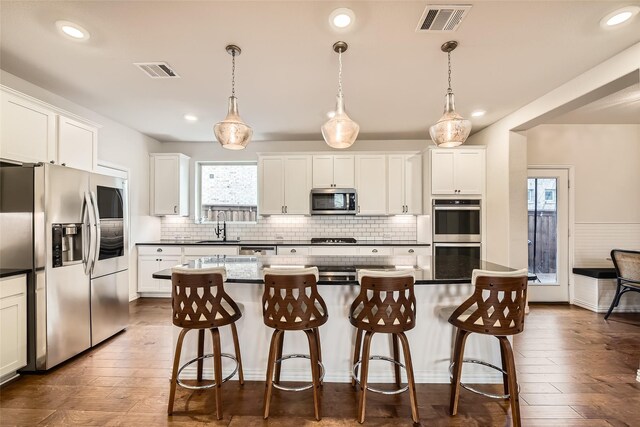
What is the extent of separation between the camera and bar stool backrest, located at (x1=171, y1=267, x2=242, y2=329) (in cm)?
197

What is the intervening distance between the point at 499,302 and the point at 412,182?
131 inches

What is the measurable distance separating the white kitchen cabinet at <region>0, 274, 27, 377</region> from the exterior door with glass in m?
6.21

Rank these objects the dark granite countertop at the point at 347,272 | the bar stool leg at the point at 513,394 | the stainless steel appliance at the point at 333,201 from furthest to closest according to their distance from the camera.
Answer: the stainless steel appliance at the point at 333,201, the dark granite countertop at the point at 347,272, the bar stool leg at the point at 513,394

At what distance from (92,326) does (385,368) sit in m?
2.87

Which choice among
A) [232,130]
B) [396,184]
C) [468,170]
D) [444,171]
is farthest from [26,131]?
[468,170]

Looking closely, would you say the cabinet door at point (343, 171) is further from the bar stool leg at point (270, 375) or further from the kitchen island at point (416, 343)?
the bar stool leg at point (270, 375)

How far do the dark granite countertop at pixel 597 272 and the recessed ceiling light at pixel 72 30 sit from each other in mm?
6370

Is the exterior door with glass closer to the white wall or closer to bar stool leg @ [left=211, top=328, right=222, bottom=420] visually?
bar stool leg @ [left=211, top=328, right=222, bottom=420]

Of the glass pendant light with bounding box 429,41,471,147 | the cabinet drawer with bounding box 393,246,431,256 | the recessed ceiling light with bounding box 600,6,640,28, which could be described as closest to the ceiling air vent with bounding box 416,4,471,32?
the glass pendant light with bounding box 429,41,471,147

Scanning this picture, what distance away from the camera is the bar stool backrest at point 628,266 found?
378cm

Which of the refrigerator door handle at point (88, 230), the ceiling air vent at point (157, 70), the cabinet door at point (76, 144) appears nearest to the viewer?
the ceiling air vent at point (157, 70)

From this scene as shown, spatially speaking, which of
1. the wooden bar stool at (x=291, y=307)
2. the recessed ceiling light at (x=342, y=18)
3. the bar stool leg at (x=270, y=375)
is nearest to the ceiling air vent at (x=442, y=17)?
the recessed ceiling light at (x=342, y=18)

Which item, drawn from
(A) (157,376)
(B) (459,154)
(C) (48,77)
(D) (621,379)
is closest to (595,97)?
(B) (459,154)

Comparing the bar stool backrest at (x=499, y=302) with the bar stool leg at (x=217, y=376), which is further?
the bar stool leg at (x=217, y=376)
